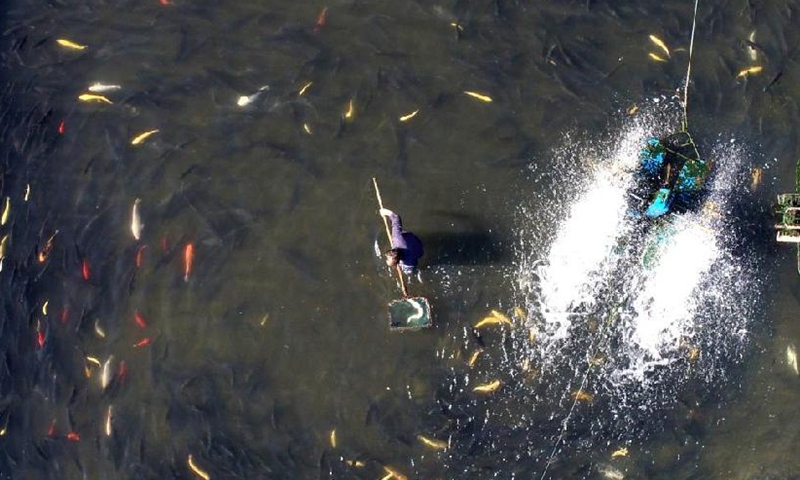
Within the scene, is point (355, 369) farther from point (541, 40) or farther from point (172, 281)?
point (541, 40)

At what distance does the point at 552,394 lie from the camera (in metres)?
5.21

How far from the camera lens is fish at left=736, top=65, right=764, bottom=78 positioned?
5.42m

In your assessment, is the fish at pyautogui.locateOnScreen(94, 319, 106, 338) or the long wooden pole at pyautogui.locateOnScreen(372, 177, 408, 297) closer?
the long wooden pole at pyautogui.locateOnScreen(372, 177, 408, 297)

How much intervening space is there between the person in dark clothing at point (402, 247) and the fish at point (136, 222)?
2.13 metres

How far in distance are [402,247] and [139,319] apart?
2.35m

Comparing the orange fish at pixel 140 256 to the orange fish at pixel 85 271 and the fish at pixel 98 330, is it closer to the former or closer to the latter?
the orange fish at pixel 85 271

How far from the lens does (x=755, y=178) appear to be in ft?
17.7

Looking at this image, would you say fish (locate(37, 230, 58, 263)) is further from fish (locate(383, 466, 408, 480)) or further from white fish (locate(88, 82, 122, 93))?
fish (locate(383, 466, 408, 480))

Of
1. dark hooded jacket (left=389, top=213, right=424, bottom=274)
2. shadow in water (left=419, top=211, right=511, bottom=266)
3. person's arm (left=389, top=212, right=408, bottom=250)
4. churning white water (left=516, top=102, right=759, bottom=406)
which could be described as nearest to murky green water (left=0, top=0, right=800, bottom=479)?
shadow in water (left=419, top=211, right=511, bottom=266)

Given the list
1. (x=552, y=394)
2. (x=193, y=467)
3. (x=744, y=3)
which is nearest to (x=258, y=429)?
(x=193, y=467)

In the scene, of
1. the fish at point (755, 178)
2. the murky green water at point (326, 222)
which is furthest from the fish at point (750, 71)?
the fish at point (755, 178)

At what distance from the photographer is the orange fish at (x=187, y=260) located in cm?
521

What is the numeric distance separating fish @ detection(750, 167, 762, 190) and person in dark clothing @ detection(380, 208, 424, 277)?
9.89 feet

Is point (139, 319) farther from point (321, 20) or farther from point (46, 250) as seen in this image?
point (321, 20)
